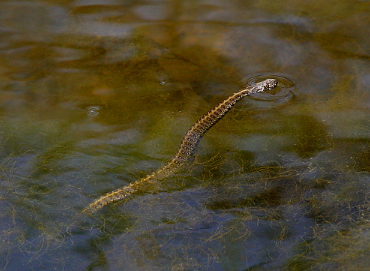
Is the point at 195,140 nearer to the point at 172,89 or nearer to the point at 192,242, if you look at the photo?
the point at 172,89

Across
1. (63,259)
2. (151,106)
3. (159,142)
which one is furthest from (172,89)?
(63,259)

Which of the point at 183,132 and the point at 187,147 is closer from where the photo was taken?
the point at 187,147

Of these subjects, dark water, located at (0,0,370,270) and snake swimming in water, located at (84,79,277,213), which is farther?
snake swimming in water, located at (84,79,277,213)

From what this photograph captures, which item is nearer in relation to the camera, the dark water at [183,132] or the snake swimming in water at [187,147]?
the dark water at [183,132]
